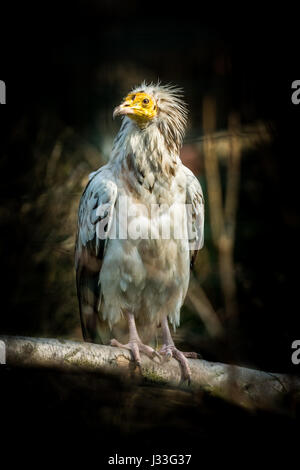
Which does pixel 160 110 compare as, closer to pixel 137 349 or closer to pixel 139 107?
pixel 139 107

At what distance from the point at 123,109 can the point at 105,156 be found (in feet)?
1.92

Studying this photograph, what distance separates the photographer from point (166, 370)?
1.97 metres

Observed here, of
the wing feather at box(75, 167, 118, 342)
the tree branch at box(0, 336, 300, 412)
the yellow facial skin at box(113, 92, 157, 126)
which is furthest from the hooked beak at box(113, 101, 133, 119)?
the tree branch at box(0, 336, 300, 412)

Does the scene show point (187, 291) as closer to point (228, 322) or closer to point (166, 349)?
point (166, 349)

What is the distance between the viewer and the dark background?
2.38 metres

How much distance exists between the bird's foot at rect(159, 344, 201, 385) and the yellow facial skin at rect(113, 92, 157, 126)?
35.5 inches

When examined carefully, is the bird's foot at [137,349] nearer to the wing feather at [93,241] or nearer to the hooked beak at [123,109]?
the wing feather at [93,241]

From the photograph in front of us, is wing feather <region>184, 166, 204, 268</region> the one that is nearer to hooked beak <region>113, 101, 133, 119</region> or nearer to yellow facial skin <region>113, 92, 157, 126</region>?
yellow facial skin <region>113, 92, 157, 126</region>

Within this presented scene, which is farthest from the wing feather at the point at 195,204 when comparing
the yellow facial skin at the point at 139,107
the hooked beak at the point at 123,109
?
the hooked beak at the point at 123,109

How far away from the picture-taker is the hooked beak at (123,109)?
198 cm

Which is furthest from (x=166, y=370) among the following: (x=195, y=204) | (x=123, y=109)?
(x=123, y=109)

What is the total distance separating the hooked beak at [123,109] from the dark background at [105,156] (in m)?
0.47

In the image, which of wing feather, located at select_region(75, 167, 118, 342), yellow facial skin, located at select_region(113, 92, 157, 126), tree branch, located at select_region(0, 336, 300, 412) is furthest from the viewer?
wing feather, located at select_region(75, 167, 118, 342)

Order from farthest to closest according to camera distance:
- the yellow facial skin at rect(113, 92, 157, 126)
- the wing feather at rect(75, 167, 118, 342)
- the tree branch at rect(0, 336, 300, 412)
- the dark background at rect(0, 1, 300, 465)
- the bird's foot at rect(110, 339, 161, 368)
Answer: the dark background at rect(0, 1, 300, 465), the wing feather at rect(75, 167, 118, 342), the yellow facial skin at rect(113, 92, 157, 126), the bird's foot at rect(110, 339, 161, 368), the tree branch at rect(0, 336, 300, 412)
